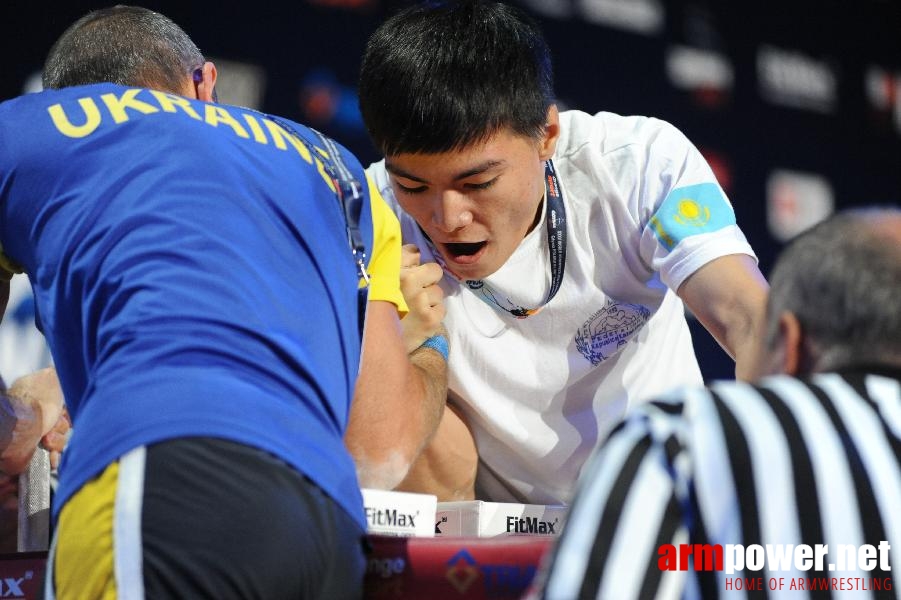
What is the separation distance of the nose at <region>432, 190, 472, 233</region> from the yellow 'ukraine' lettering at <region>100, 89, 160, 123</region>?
62cm

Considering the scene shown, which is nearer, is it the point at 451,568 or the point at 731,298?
the point at 451,568

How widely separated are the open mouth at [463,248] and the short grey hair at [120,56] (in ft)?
1.70

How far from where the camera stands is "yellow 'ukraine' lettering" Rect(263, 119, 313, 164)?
119 cm

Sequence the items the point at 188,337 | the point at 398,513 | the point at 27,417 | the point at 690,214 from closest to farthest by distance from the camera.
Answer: the point at 188,337, the point at 398,513, the point at 690,214, the point at 27,417

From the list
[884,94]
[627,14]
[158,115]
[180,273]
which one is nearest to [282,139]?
[158,115]

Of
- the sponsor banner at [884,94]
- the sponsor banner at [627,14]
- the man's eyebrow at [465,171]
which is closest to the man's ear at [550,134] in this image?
the man's eyebrow at [465,171]

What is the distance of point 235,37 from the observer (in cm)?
265

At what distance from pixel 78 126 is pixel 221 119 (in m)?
0.15

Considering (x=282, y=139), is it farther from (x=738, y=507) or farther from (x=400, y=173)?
(x=738, y=507)

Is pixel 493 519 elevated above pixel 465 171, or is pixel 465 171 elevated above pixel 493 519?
pixel 465 171

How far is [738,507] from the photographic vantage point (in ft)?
2.65

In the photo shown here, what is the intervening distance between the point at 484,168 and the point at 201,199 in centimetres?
71

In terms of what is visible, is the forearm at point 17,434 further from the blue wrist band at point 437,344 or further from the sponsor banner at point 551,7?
the sponsor banner at point 551,7

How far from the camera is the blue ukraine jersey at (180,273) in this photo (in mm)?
984
